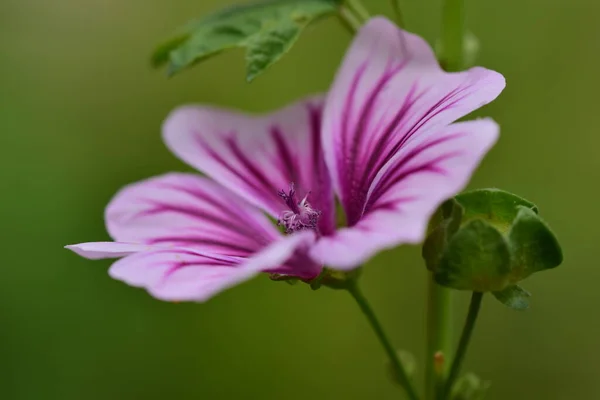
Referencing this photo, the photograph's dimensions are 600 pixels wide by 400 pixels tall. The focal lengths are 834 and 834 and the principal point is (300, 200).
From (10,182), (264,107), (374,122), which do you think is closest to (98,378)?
(10,182)

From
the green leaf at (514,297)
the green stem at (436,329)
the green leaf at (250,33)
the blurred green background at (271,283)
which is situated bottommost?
the blurred green background at (271,283)

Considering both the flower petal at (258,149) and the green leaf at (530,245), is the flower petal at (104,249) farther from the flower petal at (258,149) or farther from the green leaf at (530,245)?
the green leaf at (530,245)

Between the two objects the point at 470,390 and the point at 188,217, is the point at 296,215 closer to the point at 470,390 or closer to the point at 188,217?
the point at 188,217

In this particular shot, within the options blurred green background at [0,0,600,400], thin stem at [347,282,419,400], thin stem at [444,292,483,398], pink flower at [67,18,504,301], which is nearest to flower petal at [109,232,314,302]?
pink flower at [67,18,504,301]

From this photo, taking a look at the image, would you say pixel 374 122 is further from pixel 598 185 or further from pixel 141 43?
pixel 141 43

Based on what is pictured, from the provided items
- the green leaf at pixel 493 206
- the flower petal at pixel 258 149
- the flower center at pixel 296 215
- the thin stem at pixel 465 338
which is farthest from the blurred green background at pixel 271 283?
the green leaf at pixel 493 206

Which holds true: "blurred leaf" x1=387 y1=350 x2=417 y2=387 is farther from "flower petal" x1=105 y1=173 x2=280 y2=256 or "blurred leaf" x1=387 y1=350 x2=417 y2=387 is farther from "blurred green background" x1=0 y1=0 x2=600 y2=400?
"blurred green background" x1=0 y1=0 x2=600 y2=400
